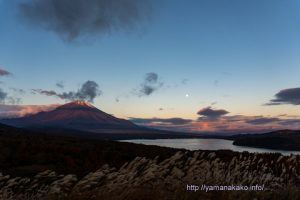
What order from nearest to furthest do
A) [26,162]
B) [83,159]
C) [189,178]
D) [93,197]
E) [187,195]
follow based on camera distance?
[93,197], [187,195], [189,178], [26,162], [83,159]

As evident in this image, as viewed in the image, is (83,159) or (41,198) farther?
(83,159)

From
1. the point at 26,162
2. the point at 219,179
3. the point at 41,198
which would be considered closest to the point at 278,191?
the point at 219,179

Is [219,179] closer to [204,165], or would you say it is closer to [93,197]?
[204,165]

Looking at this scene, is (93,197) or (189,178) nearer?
(93,197)

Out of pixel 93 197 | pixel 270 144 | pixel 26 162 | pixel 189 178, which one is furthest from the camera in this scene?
pixel 270 144

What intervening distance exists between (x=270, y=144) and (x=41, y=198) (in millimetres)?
145058

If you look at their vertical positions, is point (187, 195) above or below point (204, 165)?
below

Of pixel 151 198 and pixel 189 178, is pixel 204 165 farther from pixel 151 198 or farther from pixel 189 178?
pixel 151 198

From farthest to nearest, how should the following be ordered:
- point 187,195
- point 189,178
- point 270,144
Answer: point 270,144 → point 189,178 → point 187,195

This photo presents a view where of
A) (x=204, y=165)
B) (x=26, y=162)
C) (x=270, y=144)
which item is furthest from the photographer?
(x=270, y=144)

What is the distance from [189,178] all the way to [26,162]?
64.6 ft

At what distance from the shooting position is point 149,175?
6.82 metres

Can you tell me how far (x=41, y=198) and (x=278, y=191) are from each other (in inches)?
188

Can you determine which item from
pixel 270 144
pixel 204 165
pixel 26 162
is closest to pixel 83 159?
pixel 26 162
